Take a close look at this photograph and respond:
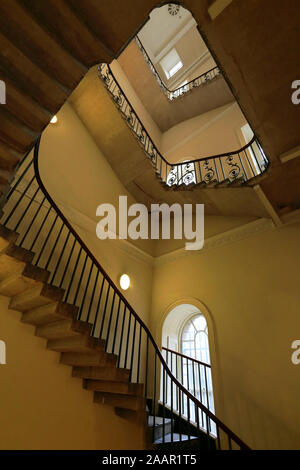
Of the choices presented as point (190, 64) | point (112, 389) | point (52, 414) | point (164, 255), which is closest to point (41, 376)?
point (52, 414)

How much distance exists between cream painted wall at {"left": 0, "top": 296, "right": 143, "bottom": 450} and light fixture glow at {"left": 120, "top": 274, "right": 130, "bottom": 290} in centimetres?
220

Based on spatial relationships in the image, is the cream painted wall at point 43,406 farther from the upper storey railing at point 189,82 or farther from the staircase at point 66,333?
the upper storey railing at point 189,82

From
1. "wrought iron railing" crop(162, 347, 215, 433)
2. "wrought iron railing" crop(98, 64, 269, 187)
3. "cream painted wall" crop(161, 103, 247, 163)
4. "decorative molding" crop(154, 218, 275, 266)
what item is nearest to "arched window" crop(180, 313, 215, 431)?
"wrought iron railing" crop(162, 347, 215, 433)

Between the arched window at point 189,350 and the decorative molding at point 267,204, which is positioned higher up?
the decorative molding at point 267,204

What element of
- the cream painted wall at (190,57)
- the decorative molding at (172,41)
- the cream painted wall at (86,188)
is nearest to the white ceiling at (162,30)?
the decorative molding at (172,41)

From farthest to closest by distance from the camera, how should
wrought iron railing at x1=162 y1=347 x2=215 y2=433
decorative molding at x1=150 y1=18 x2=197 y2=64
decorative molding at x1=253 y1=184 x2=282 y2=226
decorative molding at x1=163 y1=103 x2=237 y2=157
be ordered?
decorative molding at x1=150 y1=18 x2=197 y2=64 → decorative molding at x1=163 y1=103 x2=237 y2=157 → wrought iron railing at x1=162 y1=347 x2=215 y2=433 → decorative molding at x1=253 y1=184 x2=282 y2=226

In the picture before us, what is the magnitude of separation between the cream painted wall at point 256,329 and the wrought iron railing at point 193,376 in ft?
2.04

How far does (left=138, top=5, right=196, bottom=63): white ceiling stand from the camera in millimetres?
11144

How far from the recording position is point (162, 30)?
11461 mm

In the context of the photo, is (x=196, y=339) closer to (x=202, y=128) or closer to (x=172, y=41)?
(x=202, y=128)

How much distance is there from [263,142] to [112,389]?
14.4 ft

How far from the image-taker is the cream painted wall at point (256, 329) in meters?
3.74

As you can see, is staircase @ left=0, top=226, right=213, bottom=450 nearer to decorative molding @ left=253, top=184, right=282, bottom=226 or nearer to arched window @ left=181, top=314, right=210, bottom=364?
arched window @ left=181, top=314, right=210, bottom=364

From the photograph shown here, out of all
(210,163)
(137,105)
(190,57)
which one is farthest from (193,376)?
(190,57)
